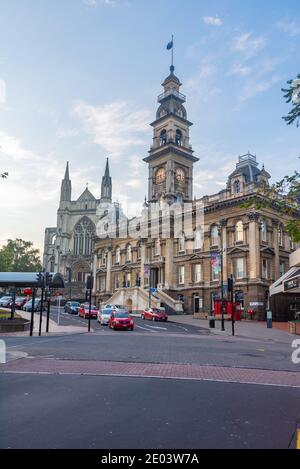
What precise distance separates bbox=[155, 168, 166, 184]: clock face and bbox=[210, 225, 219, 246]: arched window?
17812 mm

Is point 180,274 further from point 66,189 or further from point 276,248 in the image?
point 66,189

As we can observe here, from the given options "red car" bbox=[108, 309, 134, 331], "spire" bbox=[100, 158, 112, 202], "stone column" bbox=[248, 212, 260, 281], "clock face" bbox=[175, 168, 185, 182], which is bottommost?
"red car" bbox=[108, 309, 134, 331]

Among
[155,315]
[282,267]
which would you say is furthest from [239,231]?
[155,315]

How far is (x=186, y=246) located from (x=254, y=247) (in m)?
12.1

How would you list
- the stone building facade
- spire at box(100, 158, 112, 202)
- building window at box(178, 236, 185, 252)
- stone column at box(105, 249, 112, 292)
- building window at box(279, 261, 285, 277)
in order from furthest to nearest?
spire at box(100, 158, 112, 202) → stone column at box(105, 249, 112, 292) → building window at box(178, 236, 185, 252) → building window at box(279, 261, 285, 277) → the stone building facade

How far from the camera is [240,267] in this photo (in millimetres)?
47375

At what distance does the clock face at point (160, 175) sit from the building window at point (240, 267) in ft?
79.1

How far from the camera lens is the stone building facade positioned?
46281 mm

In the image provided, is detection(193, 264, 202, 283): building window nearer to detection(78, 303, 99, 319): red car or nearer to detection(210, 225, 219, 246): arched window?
detection(210, 225, 219, 246): arched window

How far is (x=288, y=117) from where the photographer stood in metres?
9.64

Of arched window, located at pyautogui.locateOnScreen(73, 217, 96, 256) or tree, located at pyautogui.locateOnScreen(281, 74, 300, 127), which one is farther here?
arched window, located at pyautogui.locateOnScreen(73, 217, 96, 256)

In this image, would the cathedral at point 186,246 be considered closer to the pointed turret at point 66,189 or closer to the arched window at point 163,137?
the arched window at point 163,137

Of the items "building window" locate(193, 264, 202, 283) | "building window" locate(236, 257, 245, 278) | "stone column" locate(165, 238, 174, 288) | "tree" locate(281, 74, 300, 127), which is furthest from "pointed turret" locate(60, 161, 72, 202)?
"tree" locate(281, 74, 300, 127)
